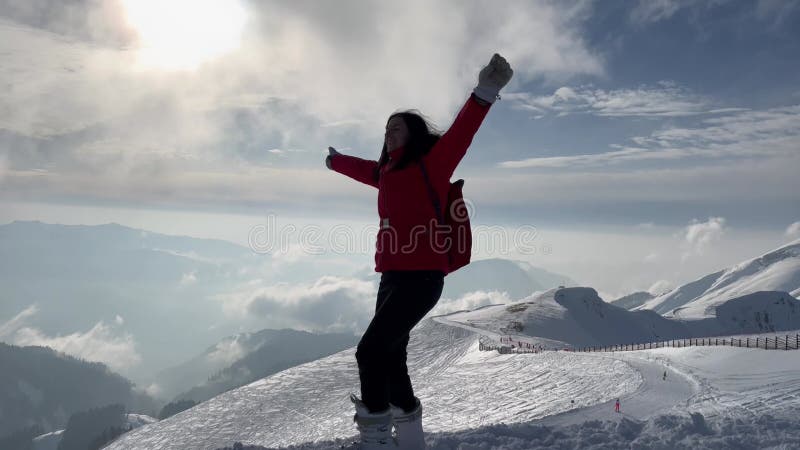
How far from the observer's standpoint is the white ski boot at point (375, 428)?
4.38 meters

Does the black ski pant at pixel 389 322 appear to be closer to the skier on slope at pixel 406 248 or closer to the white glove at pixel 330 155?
the skier on slope at pixel 406 248

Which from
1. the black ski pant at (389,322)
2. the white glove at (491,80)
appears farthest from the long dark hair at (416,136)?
the black ski pant at (389,322)

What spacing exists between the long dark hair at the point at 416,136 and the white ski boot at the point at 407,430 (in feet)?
8.08

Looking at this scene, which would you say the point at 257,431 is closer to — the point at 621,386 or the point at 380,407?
the point at 621,386

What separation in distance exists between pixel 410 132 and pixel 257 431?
108ft

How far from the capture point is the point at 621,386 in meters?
17.1

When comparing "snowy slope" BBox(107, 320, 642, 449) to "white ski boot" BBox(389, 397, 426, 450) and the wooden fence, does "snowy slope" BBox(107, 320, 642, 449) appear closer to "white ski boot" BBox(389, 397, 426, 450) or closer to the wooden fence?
the wooden fence

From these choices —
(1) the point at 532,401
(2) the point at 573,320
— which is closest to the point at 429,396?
(1) the point at 532,401

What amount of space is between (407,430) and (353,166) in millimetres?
2963

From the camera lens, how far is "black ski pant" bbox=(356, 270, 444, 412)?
430 cm

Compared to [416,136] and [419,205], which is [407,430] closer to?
[419,205]

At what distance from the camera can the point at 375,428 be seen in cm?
438

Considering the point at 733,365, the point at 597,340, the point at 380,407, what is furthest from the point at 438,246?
the point at 597,340

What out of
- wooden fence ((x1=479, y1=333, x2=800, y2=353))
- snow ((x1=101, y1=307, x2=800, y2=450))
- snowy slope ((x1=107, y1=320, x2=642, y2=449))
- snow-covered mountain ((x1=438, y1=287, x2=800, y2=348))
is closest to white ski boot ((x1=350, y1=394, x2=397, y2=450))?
snow ((x1=101, y1=307, x2=800, y2=450))
